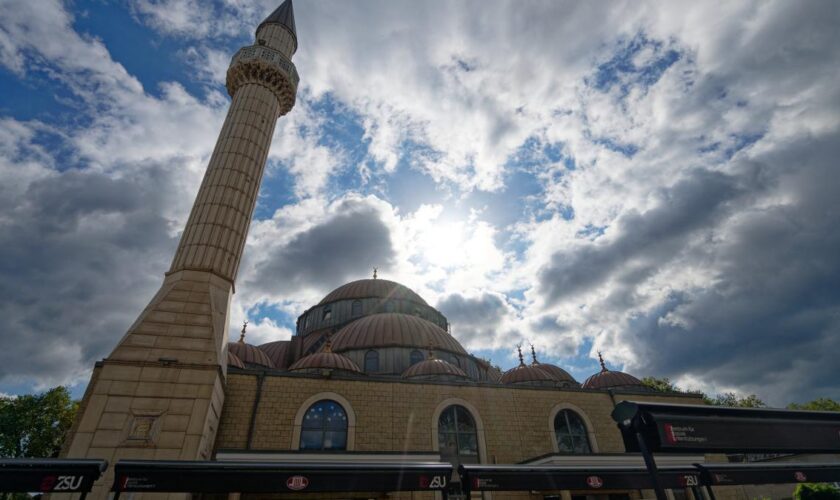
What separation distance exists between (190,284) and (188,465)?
8.60 meters

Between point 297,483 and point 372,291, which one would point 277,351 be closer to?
point 372,291

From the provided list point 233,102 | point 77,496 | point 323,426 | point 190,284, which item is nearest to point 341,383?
point 323,426

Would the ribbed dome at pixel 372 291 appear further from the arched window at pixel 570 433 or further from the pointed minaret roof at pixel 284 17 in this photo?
the pointed minaret roof at pixel 284 17

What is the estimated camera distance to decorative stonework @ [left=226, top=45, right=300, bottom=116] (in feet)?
72.0

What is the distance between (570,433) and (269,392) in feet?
43.0

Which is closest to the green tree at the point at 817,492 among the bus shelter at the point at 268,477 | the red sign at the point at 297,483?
the bus shelter at the point at 268,477

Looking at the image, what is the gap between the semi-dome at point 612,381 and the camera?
24859mm

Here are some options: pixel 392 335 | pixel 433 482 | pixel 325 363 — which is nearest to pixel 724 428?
pixel 433 482

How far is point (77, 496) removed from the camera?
1018 centimetres

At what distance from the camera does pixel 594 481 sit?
979 centimetres

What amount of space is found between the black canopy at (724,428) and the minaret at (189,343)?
1091cm

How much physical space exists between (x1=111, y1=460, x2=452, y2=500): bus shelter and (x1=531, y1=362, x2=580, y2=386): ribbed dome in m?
19.8

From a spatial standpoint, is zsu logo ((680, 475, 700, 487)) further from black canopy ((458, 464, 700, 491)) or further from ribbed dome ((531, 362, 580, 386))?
ribbed dome ((531, 362, 580, 386))

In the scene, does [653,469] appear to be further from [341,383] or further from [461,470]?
[341,383]
